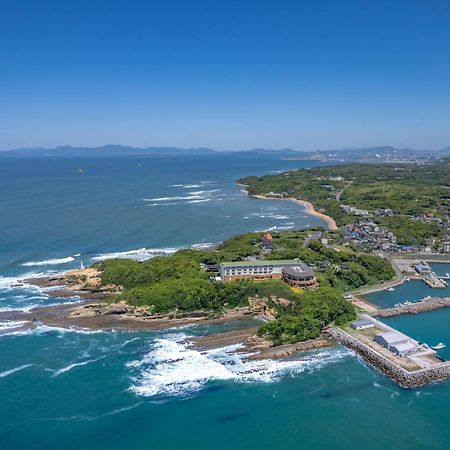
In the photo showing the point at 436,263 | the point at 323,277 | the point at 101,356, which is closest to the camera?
the point at 101,356

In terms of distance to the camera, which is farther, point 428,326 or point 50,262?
point 50,262

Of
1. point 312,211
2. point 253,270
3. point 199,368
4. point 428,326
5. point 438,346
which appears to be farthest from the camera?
point 312,211

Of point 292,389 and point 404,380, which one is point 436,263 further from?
point 292,389

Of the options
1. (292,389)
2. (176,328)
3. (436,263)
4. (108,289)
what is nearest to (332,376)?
(292,389)

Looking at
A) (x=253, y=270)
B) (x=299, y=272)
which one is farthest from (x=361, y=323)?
(x=253, y=270)

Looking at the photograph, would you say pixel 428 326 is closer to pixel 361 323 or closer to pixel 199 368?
pixel 361 323

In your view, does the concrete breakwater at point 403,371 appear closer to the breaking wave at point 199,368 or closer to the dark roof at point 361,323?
the breaking wave at point 199,368
